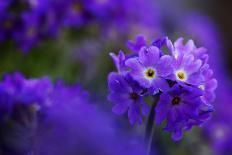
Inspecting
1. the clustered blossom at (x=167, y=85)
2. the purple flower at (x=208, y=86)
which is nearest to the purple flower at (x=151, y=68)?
the clustered blossom at (x=167, y=85)

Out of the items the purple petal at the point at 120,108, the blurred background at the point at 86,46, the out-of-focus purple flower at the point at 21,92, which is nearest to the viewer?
the purple petal at the point at 120,108

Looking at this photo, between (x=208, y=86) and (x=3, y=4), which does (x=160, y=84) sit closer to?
(x=208, y=86)

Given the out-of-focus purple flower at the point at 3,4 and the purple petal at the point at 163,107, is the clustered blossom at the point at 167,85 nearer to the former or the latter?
the purple petal at the point at 163,107

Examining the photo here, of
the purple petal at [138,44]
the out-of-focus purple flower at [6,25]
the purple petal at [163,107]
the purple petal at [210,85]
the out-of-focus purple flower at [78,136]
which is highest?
the out-of-focus purple flower at [6,25]

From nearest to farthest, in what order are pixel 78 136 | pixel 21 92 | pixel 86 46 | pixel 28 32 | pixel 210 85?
pixel 78 136
pixel 210 85
pixel 21 92
pixel 28 32
pixel 86 46

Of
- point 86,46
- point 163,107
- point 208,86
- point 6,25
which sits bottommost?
point 163,107

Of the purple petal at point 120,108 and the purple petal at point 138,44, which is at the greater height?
the purple petal at point 138,44

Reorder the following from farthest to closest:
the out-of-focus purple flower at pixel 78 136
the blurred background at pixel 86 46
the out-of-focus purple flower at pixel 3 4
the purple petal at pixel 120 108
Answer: the blurred background at pixel 86 46 < the out-of-focus purple flower at pixel 3 4 < the purple petal at pixel 120 108 < the out-of-focus purple flower at pixel 78 136

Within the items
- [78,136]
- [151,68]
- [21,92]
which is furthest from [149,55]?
[21,92]
